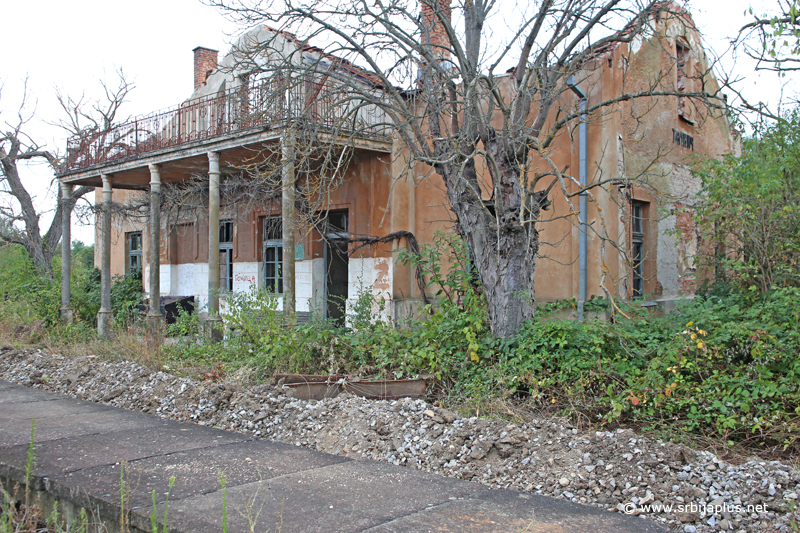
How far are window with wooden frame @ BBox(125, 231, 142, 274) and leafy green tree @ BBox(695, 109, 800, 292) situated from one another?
49.7 feet

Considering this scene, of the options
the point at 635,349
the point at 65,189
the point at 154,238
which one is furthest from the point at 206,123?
the point at 635,349

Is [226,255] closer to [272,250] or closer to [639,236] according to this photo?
[272,250]

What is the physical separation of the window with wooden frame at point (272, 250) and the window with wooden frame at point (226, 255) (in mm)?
1497

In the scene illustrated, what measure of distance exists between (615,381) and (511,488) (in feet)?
6.42

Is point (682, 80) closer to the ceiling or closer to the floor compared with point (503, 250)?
closer to the ceiling

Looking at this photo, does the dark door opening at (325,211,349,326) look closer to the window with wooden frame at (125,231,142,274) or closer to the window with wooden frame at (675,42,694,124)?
the window with wooden frame at (675,42,694,124)

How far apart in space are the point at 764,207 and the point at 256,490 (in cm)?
688

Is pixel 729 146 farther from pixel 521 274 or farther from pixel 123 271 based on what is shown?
pixel 123 271

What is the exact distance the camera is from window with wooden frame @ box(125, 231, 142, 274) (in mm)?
17516

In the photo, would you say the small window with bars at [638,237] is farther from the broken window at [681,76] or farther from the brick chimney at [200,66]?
the brick chimney at [200,66]

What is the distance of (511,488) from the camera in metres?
3.83

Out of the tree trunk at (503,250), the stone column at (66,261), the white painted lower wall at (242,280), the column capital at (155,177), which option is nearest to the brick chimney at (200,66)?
the stone column at (66,261)

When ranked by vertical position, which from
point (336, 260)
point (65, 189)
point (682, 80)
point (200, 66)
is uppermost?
point (200, 66)

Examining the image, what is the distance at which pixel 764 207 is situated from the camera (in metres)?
7.31
